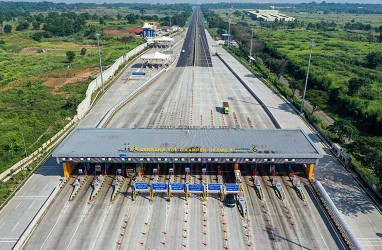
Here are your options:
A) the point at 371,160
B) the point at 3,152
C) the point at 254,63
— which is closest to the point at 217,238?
the point at 371,160

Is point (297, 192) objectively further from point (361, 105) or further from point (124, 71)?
point (124, 71)

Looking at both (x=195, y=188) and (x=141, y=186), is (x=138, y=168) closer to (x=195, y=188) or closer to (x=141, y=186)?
(x=141, y=186)

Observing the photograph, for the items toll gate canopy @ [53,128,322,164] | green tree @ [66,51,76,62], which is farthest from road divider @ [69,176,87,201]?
green tree @ [66,51,76,62]

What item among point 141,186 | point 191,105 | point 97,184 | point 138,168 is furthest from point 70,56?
point 141,186

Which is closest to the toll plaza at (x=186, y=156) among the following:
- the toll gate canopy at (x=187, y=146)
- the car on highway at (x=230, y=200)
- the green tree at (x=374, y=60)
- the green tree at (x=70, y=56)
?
the toll gate canopy at (x=187, y=146)

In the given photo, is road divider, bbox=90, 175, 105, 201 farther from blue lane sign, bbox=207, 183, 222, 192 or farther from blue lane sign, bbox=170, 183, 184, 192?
blue lane sign, bbox=207, 183, 222, 192

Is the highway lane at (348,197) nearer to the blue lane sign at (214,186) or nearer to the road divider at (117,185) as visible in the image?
the blue lane sign at (214,186)

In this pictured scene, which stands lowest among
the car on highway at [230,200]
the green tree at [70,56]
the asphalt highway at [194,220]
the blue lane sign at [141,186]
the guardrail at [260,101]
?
the asphalt highway at [194,220]

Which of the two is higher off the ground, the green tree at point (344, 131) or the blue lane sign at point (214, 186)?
the green tree at point (344, 131)
